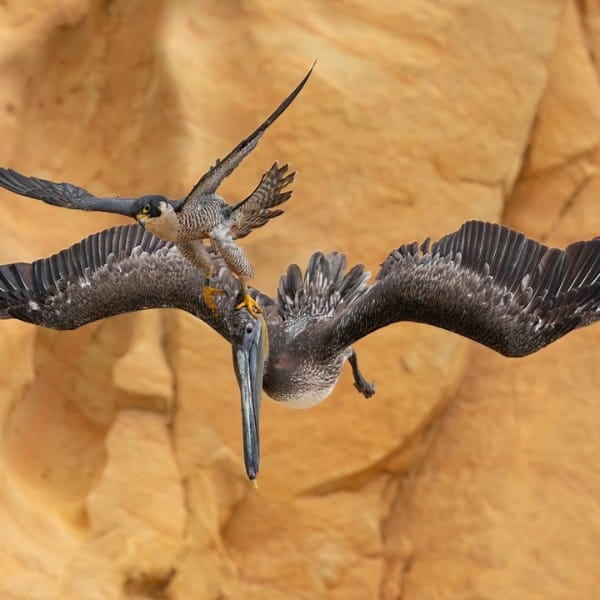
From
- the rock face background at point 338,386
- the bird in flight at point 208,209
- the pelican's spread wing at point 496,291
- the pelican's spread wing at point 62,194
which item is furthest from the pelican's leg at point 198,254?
the rock face background at point 338,386

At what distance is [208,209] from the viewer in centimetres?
459

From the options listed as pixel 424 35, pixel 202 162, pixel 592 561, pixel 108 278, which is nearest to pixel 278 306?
pixel 108 278

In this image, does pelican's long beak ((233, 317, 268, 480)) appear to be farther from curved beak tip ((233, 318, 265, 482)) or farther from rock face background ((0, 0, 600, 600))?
rock face background ((0, 0, 600, 600))

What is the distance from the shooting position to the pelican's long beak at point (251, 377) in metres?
5.02

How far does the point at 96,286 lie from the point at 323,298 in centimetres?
91

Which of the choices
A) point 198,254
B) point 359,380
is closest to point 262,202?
point 198,254

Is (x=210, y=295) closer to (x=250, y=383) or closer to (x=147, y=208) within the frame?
(x=250, y=383)

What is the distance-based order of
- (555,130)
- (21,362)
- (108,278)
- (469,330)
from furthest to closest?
(555,130) < (21,362) < (108,278) < (469,330)

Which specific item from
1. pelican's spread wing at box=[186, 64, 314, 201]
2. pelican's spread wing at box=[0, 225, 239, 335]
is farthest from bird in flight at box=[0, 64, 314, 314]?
pelican's spread wing at box=[0, 225, 239, 335]

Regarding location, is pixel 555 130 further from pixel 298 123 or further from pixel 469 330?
pixel 469 330

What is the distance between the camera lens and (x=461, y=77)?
8180 mm

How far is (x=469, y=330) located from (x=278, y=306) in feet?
3.43

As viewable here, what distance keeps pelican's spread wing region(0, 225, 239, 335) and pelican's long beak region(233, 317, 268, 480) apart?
0.47 m

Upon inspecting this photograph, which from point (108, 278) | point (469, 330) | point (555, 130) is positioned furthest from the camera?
point (555, 130)
